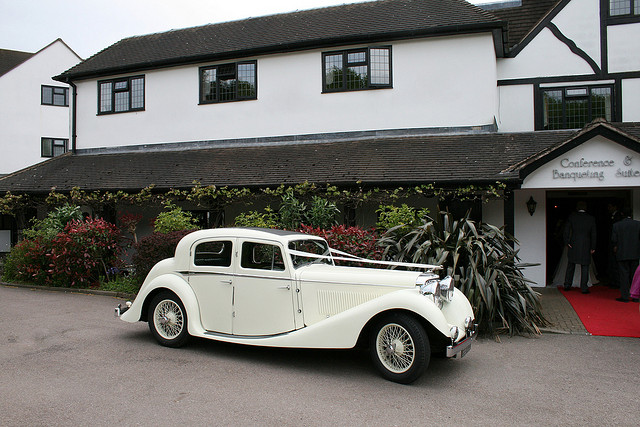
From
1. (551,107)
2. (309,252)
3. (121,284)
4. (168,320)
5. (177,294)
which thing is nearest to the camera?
(177,294)

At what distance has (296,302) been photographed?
5.77m

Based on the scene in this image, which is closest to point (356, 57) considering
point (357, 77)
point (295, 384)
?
point (357, 77)

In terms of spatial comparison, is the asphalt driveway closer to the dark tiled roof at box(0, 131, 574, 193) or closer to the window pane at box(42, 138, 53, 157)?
the dark tiled roof at box(0, 131, 574, 193)

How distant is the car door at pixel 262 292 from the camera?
5.82 metres

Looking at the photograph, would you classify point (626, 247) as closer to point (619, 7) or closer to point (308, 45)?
point (619, 7)

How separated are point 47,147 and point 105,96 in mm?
14152

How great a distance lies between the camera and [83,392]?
4.86 meters

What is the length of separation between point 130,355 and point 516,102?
11528mm

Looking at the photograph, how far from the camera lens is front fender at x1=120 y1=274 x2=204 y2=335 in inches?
245

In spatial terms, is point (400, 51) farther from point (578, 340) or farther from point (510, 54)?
point (578, 340)

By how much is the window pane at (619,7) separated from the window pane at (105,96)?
15318 mm

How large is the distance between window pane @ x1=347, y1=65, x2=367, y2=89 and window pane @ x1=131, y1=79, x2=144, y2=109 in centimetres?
714


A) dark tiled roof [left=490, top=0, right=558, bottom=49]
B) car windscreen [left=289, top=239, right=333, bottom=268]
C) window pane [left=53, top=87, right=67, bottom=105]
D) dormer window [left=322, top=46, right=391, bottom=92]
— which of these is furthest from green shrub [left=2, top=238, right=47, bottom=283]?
window pane [left=53, top=87, right=67, bottom=105]

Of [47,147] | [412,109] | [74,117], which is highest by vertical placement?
[47,147]
